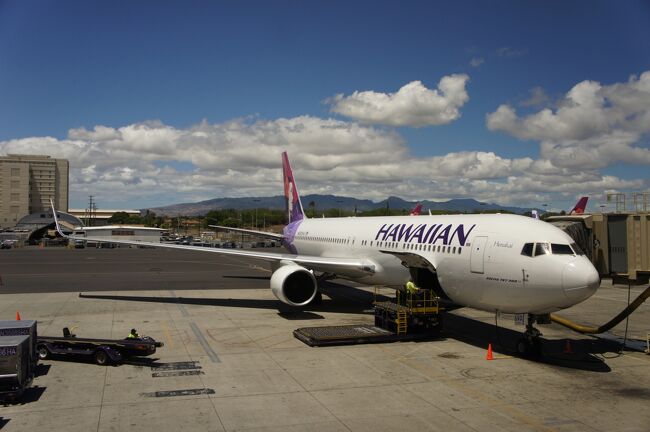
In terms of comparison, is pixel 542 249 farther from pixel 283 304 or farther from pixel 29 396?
pixel 283 304

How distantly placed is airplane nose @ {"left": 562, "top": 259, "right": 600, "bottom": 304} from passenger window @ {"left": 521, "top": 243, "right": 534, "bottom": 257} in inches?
41.5

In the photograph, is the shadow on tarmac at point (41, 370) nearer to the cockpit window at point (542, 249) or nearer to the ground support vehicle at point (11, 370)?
the ground support vehicle at point (11, 370)

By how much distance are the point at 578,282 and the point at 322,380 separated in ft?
22.6

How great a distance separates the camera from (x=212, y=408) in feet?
35.1

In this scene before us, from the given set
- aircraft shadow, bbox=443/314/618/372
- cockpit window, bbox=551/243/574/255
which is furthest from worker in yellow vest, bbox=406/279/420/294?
cockpit window, bbox=551/243/574/255

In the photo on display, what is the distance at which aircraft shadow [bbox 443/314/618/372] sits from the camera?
14.9 meters

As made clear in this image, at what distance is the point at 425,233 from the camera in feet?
61.0

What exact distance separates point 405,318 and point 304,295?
218 inches

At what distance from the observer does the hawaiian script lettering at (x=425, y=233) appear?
1673 cm

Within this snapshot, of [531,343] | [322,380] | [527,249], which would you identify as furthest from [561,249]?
[322,380]

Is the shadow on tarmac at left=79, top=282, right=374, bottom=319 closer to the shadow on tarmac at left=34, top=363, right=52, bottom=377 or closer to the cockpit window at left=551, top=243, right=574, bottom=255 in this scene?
the shadow on tarmac at left=34, top=363, right=52, bottom=377

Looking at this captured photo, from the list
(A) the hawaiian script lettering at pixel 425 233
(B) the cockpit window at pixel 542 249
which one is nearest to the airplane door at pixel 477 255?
(A) the hawaiian script lettering at pixel 425 233

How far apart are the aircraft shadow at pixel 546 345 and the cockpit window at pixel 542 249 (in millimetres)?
3113

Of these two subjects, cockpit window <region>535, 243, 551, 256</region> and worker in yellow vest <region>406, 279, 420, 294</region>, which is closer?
cockpit window <region>535, 243, 551, 256</region>
